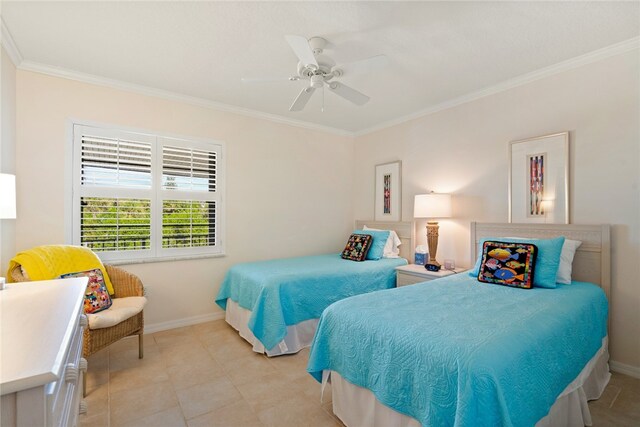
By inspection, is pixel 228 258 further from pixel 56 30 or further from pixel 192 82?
pixel 56 30

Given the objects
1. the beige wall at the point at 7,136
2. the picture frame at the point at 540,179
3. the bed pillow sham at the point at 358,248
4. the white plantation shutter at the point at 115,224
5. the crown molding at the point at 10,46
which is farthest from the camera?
the bed pillow sham at the point at 358,248

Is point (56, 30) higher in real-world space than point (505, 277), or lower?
higher

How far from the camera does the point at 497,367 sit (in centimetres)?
126

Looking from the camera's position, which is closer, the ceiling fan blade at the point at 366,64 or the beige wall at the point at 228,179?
the ceiling fan blade at the point at 366,64

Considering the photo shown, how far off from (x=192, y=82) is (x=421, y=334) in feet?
10.1

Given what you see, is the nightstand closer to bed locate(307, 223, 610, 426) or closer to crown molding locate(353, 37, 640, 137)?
bed locate(307, 223, 610, 426)

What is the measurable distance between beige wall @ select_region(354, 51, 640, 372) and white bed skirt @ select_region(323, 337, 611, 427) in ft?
2.94

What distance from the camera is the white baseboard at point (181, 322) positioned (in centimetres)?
332

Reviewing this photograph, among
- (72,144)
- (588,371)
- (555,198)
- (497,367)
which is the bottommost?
(588,371)

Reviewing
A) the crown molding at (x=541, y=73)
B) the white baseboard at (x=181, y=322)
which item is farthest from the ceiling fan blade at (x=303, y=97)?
the white baseboard at (x=181, y=322)

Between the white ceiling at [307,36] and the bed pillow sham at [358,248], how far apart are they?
6.01 feet

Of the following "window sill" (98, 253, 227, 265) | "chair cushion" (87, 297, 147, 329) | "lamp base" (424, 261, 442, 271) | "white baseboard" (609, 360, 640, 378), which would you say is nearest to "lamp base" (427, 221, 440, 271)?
"lamp base" (424, 261, 442, 271)

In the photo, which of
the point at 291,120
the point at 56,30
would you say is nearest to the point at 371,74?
the point at 291,120

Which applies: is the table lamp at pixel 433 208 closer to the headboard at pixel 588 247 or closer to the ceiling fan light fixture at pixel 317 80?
the headboard at pixel 588 247
